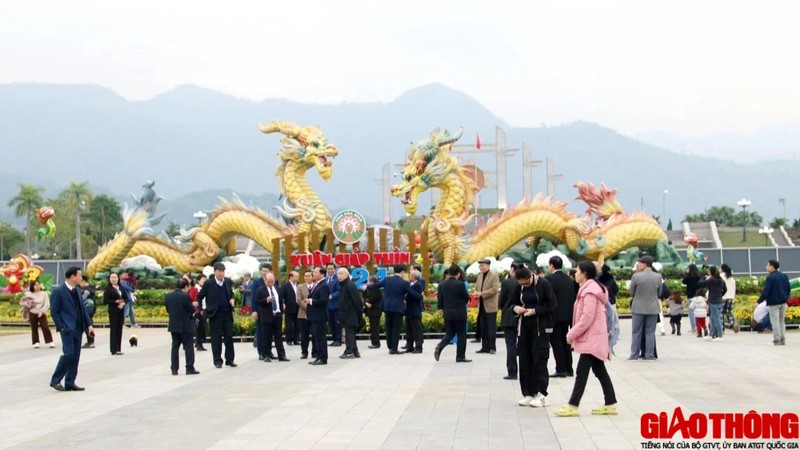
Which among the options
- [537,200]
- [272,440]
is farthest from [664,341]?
[537,200]

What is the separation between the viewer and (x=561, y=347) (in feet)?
38.2

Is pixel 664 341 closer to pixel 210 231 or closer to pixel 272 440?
pixel 272 440

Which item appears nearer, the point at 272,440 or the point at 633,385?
the point at 272,440

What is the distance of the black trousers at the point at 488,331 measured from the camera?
15.0m

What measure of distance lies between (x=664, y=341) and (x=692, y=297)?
240 centimetres

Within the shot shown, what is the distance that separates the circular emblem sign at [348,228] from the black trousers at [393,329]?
12.3 m

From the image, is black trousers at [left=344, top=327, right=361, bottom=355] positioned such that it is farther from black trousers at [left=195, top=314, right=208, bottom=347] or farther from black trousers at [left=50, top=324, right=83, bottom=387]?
black trousers at [left=50, top=324, right=83, bottom=387]

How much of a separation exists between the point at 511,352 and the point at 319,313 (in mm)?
3518

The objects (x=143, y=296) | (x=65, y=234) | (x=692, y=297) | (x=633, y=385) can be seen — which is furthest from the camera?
(x=65, y=234)

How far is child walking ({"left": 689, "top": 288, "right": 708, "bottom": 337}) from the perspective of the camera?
1755cm

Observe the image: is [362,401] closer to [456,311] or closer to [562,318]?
[562,318]

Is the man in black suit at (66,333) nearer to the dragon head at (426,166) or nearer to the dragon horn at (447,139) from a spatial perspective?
the dragon head at (426,166)

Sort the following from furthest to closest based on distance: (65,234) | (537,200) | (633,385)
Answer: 1. (65,234)
2. (537,200)
3. (633,385)

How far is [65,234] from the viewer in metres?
80.9
